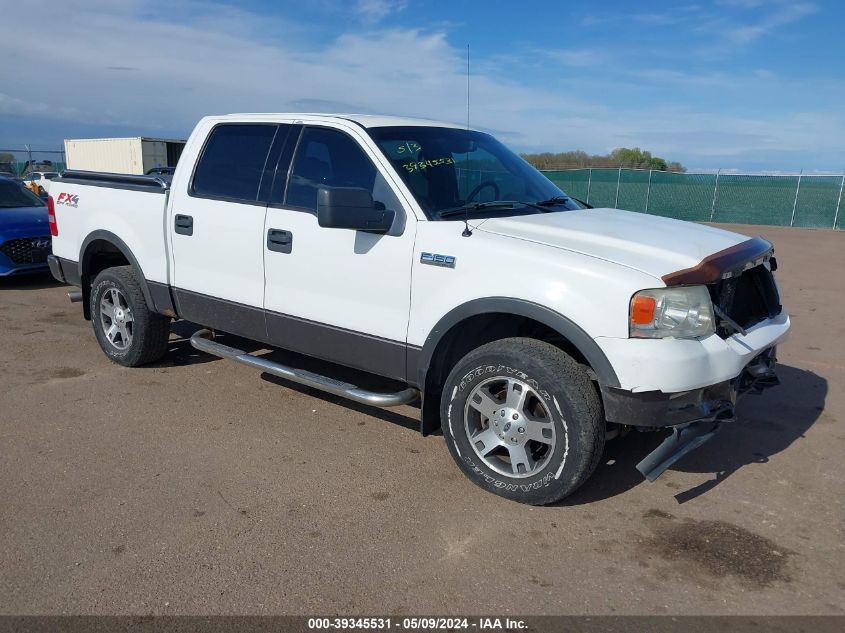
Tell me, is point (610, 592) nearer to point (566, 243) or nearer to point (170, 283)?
point (566, 243)

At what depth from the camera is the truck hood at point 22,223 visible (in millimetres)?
9180

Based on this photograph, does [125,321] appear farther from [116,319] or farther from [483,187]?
[483,187]

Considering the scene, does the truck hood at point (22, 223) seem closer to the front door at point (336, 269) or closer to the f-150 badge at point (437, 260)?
the front door at point (336, 269)

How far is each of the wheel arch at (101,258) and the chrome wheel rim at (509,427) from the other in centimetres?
301

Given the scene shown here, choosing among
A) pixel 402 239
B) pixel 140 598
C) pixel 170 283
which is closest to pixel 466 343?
pixel 402 239

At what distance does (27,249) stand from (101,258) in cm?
400

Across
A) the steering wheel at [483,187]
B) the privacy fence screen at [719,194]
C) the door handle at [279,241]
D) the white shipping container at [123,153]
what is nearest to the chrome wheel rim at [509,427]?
the steering wheel at [483,187]

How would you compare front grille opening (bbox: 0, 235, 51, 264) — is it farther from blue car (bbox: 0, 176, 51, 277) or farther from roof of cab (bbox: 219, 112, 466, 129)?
roof of cab (bbox: 219, 112, 466, 129)

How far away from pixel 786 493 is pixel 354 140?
327 cm

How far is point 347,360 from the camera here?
14.4 ft

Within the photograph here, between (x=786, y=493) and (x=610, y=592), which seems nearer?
(x=610, y=592)

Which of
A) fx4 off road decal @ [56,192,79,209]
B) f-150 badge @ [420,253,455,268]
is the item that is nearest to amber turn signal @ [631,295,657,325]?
f-150 badge @ [420,253,455,268]

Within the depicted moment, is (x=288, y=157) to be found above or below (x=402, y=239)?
above

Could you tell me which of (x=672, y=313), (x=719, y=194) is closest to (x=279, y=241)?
(x=672, y=313)
